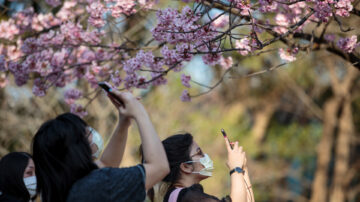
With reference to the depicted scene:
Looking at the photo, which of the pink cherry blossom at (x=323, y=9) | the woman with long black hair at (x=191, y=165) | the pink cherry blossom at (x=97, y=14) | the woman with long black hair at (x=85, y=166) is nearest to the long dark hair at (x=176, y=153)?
the woman with long black hair at (x=191, y=165)

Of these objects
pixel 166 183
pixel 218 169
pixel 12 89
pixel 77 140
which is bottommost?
pixel 218 169

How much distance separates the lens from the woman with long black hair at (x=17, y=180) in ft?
8.87

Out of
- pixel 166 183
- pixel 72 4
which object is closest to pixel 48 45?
pixel 72 4

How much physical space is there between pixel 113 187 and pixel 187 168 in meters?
0.90

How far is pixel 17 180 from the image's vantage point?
272 cm

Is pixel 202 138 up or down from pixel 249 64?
down

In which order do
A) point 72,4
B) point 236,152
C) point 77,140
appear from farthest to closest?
point 72,4 → point 236,152 → point 77,140

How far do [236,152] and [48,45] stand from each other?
8.37 feet

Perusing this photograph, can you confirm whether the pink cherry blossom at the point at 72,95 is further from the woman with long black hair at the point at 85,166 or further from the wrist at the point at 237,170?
the woman with long black hair at the point at 85,166

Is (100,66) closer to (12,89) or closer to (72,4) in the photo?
(72,4)

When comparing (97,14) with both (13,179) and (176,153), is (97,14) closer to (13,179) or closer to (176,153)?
(13,179)

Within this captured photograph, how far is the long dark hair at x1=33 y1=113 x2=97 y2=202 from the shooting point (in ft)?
5.72

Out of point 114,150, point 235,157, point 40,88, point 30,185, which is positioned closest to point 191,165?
point 235,157

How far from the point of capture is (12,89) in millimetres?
9383
